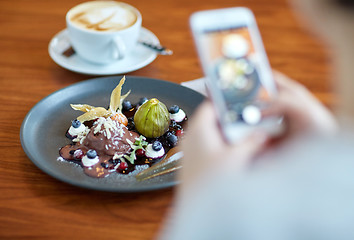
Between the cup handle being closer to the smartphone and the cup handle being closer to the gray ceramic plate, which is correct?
the gray ceramic plate

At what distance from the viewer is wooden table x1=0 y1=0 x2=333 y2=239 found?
2.61ft

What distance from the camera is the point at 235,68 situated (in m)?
0.55

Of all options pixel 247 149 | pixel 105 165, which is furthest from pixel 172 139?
pixel 247 149

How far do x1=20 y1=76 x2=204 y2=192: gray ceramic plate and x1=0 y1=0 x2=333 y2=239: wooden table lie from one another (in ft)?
0.10

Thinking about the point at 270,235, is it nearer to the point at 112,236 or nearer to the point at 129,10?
the point at 112,236

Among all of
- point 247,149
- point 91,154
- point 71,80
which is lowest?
point 71,80

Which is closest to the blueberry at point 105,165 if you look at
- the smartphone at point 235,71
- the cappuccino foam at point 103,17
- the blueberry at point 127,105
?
the blueberry at point 127,105

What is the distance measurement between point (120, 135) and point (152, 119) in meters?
0.08

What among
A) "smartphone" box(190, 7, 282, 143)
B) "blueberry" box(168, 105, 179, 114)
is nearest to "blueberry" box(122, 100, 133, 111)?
"blueberry" box(168, 105, 179, 114)

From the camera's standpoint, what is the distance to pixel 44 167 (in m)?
0.84

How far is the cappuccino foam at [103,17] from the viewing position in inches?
51.0

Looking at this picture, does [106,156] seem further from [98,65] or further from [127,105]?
[98,65]

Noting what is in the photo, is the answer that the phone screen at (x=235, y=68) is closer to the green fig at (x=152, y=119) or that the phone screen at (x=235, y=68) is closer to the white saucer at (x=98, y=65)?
the green fig at (x=152, y=119)

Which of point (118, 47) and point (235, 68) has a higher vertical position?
point (235, 68)
